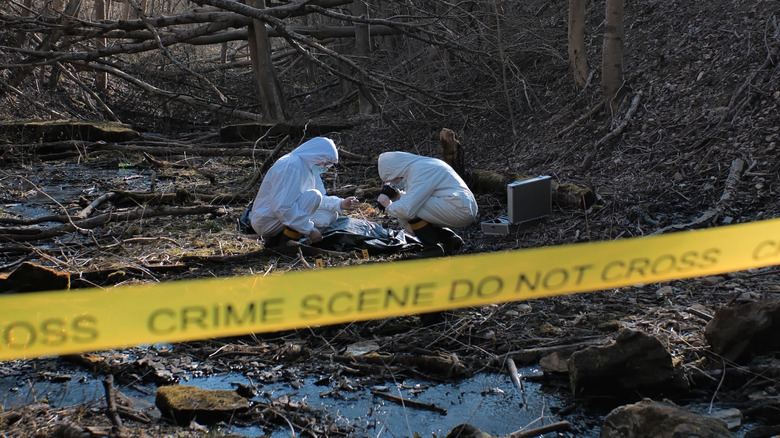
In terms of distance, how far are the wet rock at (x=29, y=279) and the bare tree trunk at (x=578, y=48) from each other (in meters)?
7.06

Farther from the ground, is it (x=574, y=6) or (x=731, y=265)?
(x=574, y=6)

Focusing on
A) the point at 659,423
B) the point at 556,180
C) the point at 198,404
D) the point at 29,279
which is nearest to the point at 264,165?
the point at 556,180

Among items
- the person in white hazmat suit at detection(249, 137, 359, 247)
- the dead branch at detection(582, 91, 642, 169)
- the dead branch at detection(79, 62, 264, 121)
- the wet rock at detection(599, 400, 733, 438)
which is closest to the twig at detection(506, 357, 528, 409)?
the wet rock at detection(599, 400, 733, 438)

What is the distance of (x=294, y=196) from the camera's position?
256 inches

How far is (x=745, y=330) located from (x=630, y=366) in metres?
0.66

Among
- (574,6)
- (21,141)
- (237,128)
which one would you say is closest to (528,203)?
(574,6)

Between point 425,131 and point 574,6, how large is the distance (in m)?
2.78

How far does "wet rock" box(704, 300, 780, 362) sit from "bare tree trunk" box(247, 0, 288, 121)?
33.2 feet

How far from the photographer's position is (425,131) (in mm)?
11211

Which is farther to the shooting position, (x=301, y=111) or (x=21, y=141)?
(x=301, y=111)

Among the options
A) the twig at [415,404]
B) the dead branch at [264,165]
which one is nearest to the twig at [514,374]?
the twig at [415,404]

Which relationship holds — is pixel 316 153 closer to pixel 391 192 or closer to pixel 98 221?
pixel 391 192

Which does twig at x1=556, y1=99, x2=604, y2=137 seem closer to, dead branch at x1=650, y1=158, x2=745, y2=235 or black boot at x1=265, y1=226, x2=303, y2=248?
dead branch at x1=650, y1=158, x2=745, y2=235

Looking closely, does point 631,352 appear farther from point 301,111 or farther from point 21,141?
point 301,111
